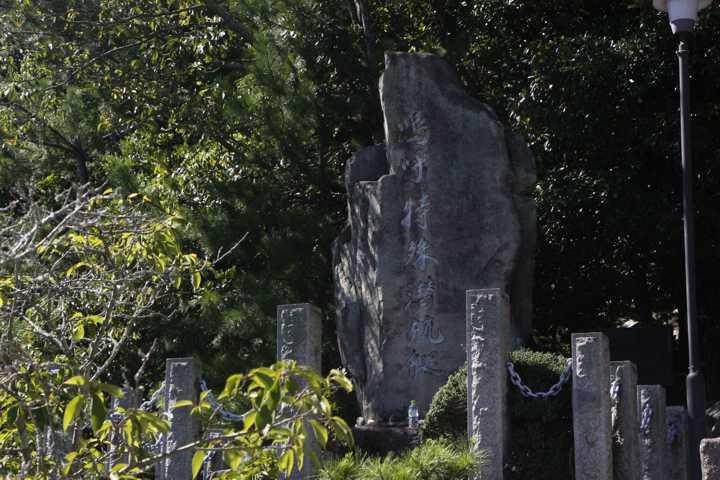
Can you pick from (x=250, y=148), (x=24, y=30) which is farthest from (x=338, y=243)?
(x=24, y=30)

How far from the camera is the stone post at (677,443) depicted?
425 inches

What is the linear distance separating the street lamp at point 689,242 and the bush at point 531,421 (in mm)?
1372

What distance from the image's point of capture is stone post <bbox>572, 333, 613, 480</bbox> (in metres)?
7.81

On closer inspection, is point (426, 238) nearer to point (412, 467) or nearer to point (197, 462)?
point (412, 467)

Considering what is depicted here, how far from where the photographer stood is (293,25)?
1440 centimetres

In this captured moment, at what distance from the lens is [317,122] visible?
13977mm

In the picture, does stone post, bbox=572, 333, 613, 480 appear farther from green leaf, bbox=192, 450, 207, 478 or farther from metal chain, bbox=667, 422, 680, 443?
green leaf, bbox=192, 450, 207, 478

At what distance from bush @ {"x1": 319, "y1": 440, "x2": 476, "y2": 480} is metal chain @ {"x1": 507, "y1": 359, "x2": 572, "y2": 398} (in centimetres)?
120

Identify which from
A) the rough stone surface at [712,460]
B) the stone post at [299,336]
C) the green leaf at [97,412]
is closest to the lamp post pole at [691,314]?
the stone post at [299,336]

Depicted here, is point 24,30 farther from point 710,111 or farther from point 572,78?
point 710,111

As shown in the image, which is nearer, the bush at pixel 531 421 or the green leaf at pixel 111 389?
the green leaf at pixel 111 389

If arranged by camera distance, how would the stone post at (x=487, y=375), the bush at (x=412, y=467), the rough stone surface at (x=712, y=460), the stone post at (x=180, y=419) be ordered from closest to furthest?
the rough stone surface at (x=712, y=460) < the bush at (x=412, y=467) < the stone post at (x=487, y=375) < the stone post at (x=180, y=419)

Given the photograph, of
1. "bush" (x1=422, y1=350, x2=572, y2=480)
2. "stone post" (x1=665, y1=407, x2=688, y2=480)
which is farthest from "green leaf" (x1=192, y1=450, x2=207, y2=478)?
"stone post" (x1=665, y1=407, x2=688, y2=480)

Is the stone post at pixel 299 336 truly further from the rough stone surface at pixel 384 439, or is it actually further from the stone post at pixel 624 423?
the stone post at pixel 624 423
